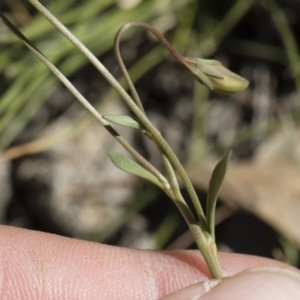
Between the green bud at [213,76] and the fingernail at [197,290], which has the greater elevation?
the green bud at [213,76]

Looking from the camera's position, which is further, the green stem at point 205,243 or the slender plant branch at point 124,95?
the green stem at point 205,243

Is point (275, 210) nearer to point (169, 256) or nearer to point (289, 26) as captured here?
point (169, 256)

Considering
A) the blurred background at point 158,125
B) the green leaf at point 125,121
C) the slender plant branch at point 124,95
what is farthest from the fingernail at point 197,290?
the blurred background at point 158,125

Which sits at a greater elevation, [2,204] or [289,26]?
[289,26]

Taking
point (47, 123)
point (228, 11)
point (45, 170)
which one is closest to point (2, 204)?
point (45, 170)

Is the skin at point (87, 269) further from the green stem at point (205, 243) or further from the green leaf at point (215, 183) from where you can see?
the green leaf at point (215, 183)

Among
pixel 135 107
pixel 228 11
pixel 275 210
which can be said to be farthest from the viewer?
pixel 228 11

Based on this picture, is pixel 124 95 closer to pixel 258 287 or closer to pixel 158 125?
pixel 258 287
